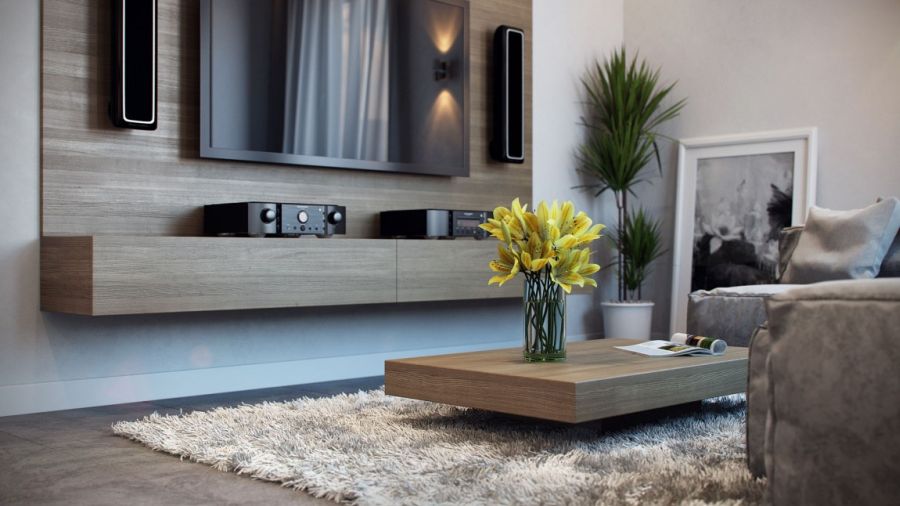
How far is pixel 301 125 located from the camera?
13.0ft

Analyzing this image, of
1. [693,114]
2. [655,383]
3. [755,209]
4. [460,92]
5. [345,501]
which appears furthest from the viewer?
[693,114]

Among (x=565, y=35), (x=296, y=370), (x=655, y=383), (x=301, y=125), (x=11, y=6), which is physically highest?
(x=565, y=35)

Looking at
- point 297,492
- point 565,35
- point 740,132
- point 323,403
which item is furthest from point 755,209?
point 297,492

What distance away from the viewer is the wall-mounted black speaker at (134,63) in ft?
10.7

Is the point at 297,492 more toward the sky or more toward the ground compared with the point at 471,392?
more toward the ground

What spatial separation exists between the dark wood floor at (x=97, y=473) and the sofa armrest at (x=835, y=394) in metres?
0.93

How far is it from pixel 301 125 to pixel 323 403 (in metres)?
1.35

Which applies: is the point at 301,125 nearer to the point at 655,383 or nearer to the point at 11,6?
the point at 11,6

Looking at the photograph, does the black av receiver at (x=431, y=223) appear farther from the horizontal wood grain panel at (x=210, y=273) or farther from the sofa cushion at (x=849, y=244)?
the sofa cushion at (x=849, y=244)

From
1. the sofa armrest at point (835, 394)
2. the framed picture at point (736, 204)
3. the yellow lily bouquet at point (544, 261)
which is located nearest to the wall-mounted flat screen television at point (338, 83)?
the framed picture at point (736, 204)

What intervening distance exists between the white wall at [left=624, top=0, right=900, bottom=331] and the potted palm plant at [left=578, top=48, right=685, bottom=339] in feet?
0.52

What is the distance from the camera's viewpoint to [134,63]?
3.29 metres

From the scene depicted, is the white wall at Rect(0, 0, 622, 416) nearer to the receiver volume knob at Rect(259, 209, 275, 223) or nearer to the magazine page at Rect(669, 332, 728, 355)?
the receiver volume knob at Rect(259, 209, 275, 223)

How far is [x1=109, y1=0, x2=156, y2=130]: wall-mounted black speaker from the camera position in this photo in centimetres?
327
